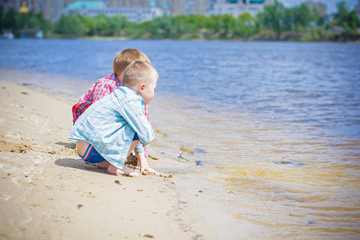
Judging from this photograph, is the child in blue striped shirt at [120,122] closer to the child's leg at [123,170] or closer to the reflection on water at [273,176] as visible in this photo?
the child's leg at [123,170]

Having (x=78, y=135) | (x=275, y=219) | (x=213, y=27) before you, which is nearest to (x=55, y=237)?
(x=78, y=135)

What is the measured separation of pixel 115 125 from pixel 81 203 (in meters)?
0.81

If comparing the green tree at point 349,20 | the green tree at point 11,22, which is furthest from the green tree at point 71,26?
the green tree at point 349,20

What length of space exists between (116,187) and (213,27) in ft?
422

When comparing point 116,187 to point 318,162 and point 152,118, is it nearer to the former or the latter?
point 318,162

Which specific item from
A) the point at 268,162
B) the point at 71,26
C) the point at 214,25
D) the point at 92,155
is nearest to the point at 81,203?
the point at 92,155

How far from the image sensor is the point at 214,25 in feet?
414

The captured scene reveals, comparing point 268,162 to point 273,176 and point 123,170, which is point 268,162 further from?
point 123,170

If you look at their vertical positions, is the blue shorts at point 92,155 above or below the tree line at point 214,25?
below

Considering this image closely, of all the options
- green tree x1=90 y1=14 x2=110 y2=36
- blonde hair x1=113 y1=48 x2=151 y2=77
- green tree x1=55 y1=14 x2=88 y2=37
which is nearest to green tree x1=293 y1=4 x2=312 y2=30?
green tree x1=90 y1=14 x2=110 y2=36

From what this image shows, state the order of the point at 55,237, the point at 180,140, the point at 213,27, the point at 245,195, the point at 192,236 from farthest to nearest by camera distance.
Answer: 1. the point at 213,27
2. the point at 180,140
3. the point at 245,195
4. the point at 192,236
5. the point at 55,237

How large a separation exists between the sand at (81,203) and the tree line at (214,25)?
106103 mm

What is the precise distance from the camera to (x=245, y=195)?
3393mm

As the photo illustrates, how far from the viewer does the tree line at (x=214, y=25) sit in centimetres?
11075
